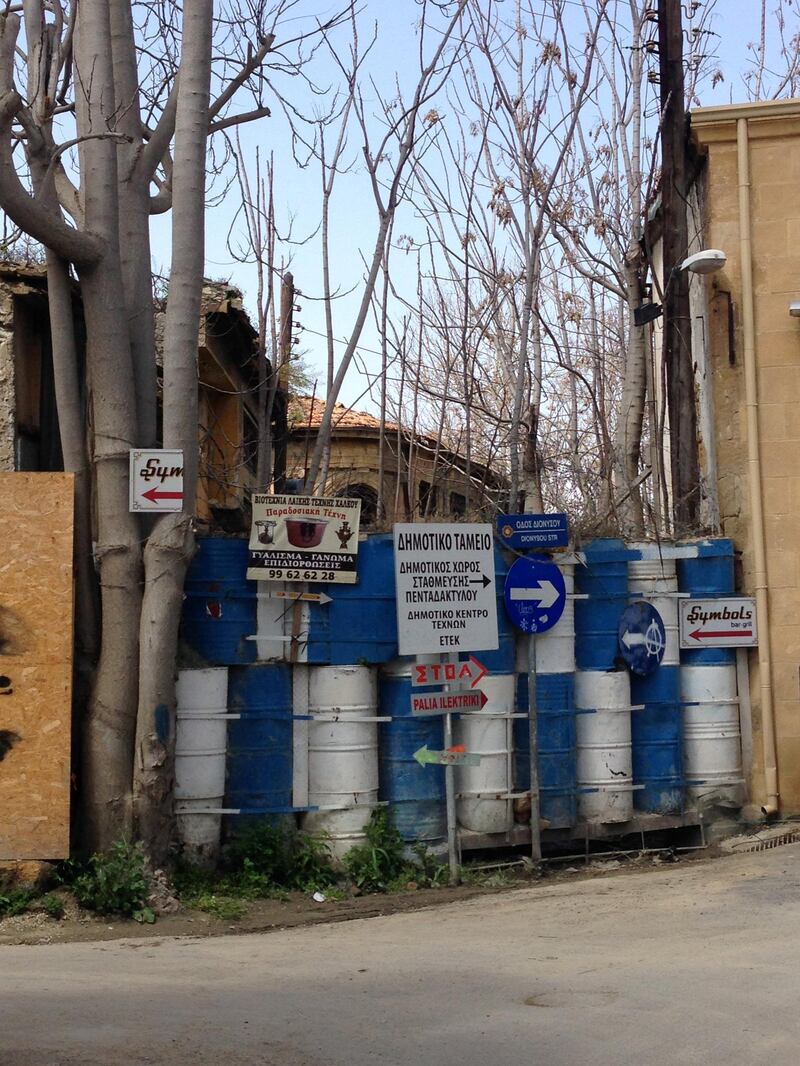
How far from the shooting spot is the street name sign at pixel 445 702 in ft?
28.9

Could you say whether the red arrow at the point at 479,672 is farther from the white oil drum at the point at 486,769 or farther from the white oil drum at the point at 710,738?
the white oil drum at the point at 710,738

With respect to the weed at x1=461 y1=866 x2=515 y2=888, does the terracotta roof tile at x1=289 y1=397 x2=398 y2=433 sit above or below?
above

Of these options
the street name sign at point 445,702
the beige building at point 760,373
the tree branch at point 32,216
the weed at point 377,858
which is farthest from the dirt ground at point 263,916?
the tree branch at point 32,216

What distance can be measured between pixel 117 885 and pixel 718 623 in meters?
5.17

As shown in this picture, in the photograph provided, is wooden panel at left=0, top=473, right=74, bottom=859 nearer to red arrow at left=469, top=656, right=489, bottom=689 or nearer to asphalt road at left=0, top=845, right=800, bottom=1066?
asphalt road at left=0, top=845, right=800, bottom=1066

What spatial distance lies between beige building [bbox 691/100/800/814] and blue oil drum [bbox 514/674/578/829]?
1863 millimetres

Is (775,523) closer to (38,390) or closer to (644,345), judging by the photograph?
(644,345)

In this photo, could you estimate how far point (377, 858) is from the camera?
8.62 metres

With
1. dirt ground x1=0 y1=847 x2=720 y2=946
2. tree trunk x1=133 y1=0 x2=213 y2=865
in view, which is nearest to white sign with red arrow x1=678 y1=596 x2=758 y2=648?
dirt ground x1=0 y1=847 x2=720 y2=946

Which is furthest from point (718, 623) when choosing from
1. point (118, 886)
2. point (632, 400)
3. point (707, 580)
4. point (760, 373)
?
point (118, 886)

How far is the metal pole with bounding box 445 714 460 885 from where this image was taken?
8805 millimetres

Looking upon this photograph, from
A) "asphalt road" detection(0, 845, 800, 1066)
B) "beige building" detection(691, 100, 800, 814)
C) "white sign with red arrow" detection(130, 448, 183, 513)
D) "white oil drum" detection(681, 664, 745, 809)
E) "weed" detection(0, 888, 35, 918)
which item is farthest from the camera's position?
"beige building" detection(691, 100, 800, 814)

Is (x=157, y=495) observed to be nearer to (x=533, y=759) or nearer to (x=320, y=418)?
(x=533, y=759)

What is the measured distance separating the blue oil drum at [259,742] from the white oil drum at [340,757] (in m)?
0.18
